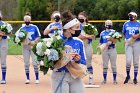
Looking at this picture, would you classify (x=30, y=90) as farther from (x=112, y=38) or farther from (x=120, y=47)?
(x=120, y=47)

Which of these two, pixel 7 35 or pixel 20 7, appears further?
pixel 20 7

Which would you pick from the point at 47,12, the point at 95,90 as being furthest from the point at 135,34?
the point at 47,12

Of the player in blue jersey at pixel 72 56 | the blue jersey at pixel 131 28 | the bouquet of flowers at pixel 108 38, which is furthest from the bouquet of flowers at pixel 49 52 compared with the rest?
the blue jersey at pixel 131 28

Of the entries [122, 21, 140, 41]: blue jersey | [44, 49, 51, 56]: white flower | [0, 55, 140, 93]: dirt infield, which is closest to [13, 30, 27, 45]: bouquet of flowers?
[0, 55, 140, 93]: dirt infield

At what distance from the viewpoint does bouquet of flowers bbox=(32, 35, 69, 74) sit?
8.00m

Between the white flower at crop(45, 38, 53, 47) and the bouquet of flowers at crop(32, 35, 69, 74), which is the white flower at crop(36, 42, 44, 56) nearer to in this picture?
the bouquet of flowers at crop(32, 35, 69, 74)

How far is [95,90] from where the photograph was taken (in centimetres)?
1333

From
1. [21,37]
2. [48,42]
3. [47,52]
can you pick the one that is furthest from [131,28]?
[47,52]

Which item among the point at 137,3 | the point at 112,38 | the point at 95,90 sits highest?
the point at 137,3

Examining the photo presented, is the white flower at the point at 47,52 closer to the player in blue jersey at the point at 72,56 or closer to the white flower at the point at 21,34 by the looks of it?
the player in blue jersey at the point at 72,56

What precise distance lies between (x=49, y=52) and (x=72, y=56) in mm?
386

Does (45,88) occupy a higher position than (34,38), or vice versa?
(34,38)

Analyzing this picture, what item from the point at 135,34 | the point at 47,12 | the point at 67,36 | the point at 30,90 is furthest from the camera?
the point at 47,12

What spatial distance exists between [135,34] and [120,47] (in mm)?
14936
